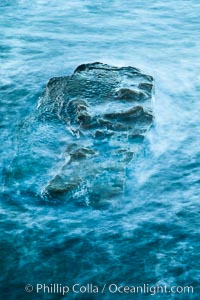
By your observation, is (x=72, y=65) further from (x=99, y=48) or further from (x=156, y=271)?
(x=156, y=271)

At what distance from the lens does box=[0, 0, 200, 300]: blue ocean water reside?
5.55 metres

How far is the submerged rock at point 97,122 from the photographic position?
21.8 feet

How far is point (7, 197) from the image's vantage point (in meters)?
6.68

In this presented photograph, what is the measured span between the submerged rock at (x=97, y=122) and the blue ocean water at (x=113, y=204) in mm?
221

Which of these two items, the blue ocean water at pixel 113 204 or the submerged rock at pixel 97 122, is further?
the submerged rock at pixel 97 122

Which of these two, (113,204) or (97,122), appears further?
(97,122)

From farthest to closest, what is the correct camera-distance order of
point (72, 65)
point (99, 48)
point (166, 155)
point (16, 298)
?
point (99, 48) < point (72, 65) < point (166, 155) < point (16, 298)

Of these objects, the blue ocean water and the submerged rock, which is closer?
the blue ocean water

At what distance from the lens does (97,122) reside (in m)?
8.23

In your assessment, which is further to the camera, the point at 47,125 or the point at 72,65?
the point at 72,65

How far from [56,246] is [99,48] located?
817 centimetres

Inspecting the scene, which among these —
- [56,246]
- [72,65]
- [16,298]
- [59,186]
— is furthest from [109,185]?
[72,65]

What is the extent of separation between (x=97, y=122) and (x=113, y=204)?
2.19 metres

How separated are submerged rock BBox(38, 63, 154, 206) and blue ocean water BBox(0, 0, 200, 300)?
0.72 ft
